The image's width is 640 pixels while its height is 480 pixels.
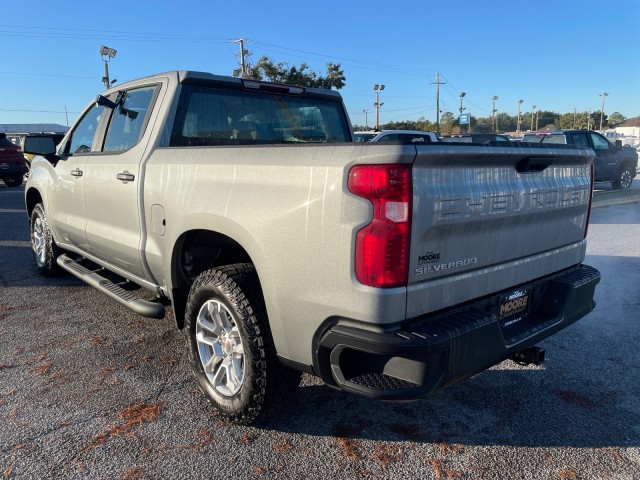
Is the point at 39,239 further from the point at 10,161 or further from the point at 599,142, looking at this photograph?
the point at 599,142

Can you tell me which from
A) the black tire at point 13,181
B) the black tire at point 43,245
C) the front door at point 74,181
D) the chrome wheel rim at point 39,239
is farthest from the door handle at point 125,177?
the black tire at point 13,181

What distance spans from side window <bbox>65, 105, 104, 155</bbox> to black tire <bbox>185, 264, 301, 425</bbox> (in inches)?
91.0

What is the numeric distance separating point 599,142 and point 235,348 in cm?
1549

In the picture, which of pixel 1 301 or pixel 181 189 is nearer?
pixel 181 189

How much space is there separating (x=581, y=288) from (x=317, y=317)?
68.3 inches

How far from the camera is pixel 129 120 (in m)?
4.03

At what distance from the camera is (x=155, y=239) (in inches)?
134

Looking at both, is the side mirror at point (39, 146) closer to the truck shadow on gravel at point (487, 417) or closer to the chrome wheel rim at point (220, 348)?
the chrome wheel rim at point (220, 348)

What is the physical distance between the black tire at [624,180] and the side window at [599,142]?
1092 mm

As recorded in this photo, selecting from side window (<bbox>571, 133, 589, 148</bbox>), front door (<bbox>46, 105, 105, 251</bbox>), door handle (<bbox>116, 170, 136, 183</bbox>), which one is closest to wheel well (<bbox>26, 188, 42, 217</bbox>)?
front door (<bbox>46, 105, 105, 251</bbox>)

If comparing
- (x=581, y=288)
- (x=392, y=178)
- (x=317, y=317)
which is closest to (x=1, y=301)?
(x=317, y=317)

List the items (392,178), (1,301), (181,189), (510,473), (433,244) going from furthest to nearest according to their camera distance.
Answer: (1,301)
(181,189)
(510,473)
(433,244)
(392,178)

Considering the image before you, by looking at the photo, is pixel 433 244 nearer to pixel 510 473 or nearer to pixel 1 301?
pixel 510 473

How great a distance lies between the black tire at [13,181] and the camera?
58.5 ft
